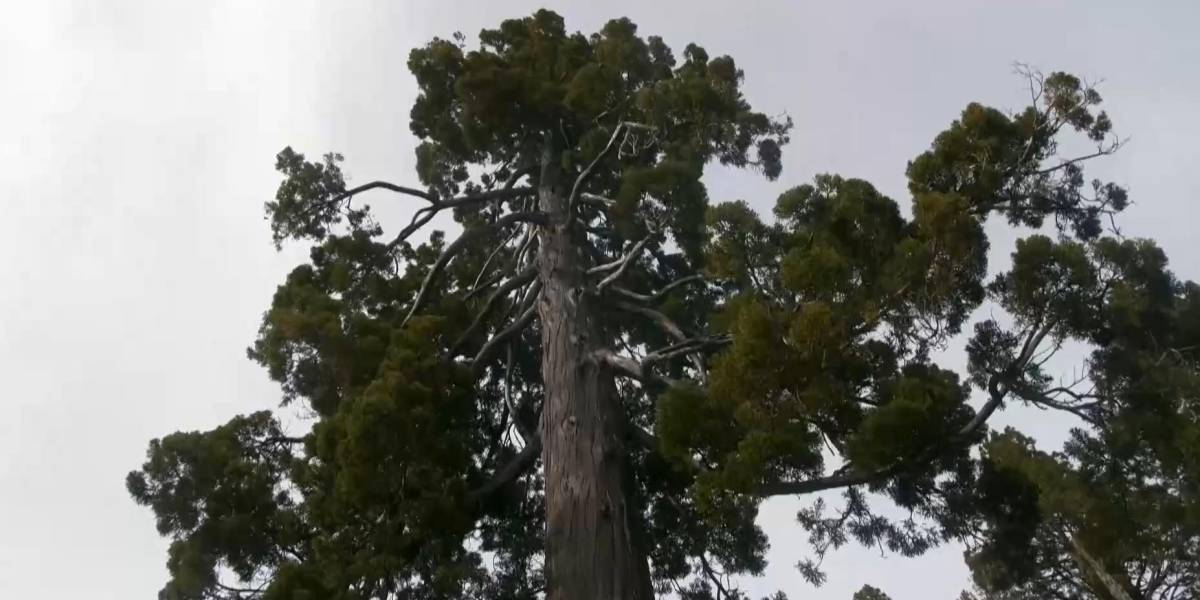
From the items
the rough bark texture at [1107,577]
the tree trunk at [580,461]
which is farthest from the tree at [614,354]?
the rough bark texture at [1107,577]

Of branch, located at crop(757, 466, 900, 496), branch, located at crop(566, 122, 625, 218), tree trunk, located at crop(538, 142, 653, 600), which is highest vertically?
branch, located at crop(566, 122, 625, 218)

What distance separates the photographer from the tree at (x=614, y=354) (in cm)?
541

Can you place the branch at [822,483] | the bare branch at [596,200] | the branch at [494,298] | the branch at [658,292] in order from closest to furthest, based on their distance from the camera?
the branch at [822,483]
the branch at [658,292]
the branch at [494,298]
the bare branch at [596,200]

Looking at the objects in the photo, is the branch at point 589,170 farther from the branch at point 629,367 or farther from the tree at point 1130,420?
the tree at point 1130,420

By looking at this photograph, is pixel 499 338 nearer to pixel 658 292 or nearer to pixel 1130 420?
pixel 658 292

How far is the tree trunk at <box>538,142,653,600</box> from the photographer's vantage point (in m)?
6.41

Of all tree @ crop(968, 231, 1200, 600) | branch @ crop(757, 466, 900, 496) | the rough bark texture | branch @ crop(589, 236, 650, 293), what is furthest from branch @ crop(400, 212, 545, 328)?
the rough bark texture

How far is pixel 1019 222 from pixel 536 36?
690cm

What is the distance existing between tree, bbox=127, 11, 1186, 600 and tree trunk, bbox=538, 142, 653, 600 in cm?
2

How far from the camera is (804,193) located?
5973 millimetres

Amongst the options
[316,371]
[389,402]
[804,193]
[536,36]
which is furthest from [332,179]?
[804,193]

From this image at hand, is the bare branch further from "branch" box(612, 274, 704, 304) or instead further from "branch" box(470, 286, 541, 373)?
"branch" box(470, 286, 541, 373)

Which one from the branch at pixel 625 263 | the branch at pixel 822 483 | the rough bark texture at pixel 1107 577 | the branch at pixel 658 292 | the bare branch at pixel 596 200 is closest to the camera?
the branch at pixel 822 483

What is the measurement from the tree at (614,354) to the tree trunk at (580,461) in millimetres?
25
